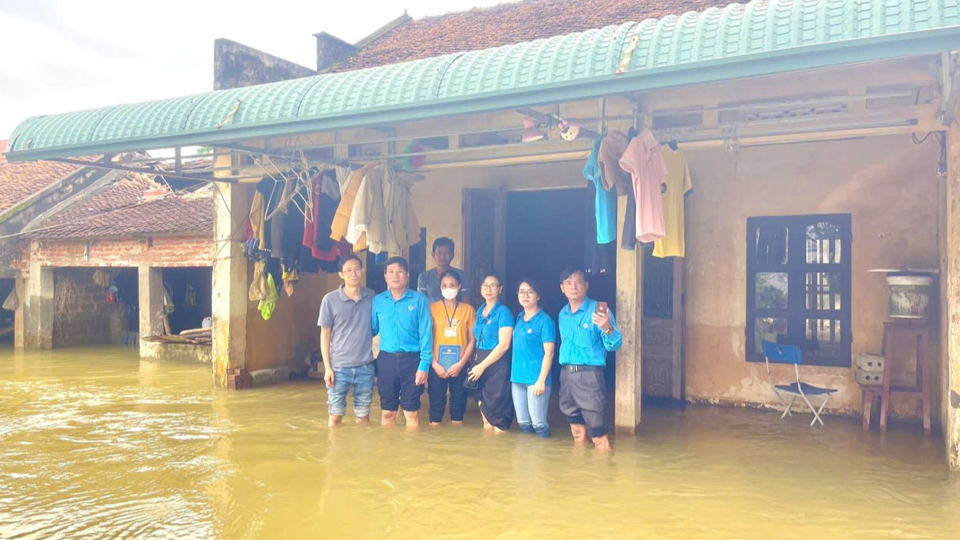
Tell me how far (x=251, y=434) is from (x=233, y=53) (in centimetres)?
574

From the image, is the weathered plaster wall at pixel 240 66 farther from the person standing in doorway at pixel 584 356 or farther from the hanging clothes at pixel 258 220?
the person standing in doorway at pixel 584 356

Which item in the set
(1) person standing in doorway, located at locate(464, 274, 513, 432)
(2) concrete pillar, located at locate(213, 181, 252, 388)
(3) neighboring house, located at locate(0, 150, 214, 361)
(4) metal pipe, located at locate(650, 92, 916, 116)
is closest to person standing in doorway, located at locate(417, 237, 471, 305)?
(1) person standing in doorway, located at locate(464, 274, 513, 432)

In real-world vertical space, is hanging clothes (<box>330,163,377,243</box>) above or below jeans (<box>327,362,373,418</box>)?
above

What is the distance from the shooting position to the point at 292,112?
7086 mm

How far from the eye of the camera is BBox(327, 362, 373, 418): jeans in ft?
24.1

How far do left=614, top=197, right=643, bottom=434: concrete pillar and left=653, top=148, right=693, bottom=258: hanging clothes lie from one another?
0.29m

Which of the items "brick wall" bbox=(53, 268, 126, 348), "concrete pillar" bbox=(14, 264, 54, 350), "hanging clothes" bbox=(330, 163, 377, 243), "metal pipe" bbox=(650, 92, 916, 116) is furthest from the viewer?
"brick wall" bbox=(53, 268, 126, 348)

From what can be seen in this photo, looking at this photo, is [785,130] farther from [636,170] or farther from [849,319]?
[849,319]

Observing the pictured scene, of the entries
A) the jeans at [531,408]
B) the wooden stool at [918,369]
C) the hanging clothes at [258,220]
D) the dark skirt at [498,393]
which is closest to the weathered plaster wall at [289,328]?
the hanging clothes at [258,220]

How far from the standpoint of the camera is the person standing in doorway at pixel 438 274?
25.9 ft

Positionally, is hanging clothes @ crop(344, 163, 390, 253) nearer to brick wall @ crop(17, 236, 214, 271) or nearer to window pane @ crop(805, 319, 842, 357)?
window pane @ crop(805, 319, 842, 357)

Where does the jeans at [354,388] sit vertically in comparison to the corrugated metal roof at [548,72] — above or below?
A: below

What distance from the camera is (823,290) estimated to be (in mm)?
8273

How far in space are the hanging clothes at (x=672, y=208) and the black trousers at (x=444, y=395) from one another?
90.2 inches
